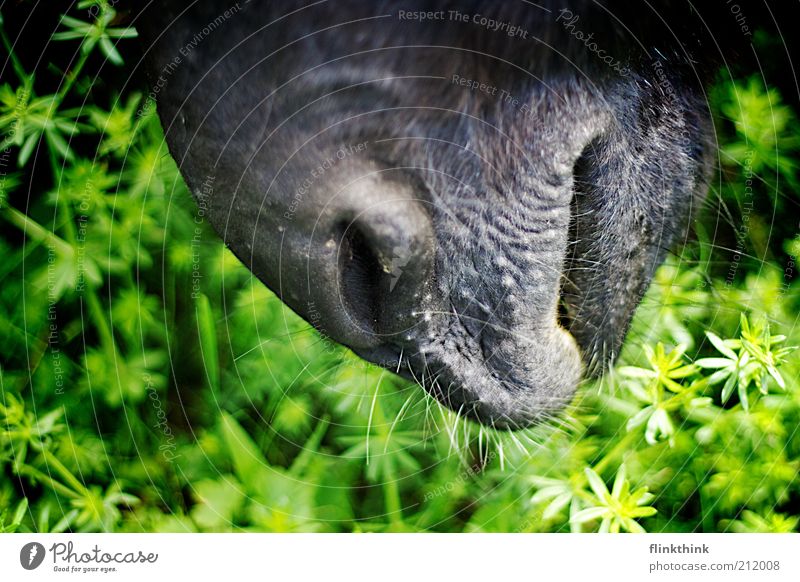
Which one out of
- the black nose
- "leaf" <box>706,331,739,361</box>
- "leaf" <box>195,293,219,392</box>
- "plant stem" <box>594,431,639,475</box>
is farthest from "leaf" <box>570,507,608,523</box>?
"leaf" <box>195,293,219,392</box>

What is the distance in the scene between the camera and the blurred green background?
4.21 feet

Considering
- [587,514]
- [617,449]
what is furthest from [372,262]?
[617,449]

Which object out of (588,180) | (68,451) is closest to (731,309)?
(588,180)

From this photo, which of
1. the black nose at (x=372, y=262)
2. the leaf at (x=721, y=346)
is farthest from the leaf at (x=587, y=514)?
the black nose at (x=372, y=262)

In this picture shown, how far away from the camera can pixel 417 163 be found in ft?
2.53

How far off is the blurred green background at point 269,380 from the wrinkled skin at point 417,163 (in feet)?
1.18

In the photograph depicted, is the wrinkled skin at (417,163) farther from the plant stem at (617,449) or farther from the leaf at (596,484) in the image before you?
the plant stem at (617,449)

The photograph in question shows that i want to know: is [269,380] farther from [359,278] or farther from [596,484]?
[359,278]

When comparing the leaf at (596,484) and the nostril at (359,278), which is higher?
the nostril at (359,278)
